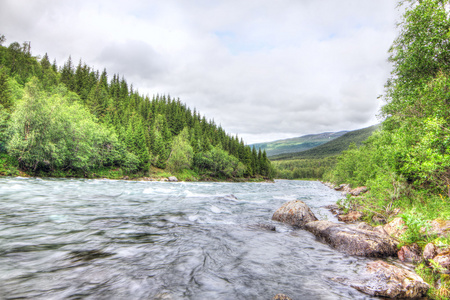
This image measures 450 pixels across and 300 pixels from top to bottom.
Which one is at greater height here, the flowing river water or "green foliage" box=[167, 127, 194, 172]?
"green foliage" box=[167, 127, 194, 172]

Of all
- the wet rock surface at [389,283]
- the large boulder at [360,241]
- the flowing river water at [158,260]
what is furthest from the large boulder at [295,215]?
the wet rock surface at [389,283]

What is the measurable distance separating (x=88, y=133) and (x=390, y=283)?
54.1 m

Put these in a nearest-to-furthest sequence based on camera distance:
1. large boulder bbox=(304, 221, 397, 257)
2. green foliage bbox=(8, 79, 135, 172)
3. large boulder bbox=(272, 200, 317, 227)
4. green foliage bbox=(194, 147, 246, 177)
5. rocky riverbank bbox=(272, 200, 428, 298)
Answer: rocky riverbank bbox=(272, 200, 428, 298) → large boulder bbox=(304, 221, 397, 257) → large boulder bbox=(272, 200, 317, 227) → green foliage bbox=(8, 79, 135, 172) → green foliage bbox=(194, 147, 246, 177)

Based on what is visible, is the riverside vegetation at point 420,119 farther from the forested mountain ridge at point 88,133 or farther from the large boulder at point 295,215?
the forested mountain ridge at point 88,133

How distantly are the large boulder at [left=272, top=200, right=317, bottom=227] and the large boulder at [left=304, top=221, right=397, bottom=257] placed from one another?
8.81 ft

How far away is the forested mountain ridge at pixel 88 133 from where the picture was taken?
32500 mm

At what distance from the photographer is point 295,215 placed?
39.5 ft

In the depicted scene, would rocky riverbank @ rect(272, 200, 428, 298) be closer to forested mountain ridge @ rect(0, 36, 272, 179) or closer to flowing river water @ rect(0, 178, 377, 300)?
flowing river water @ rect(0, 178, 377, 300)

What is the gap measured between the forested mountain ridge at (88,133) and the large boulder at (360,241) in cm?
4025

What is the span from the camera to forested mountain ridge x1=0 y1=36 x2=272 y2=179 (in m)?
32.5

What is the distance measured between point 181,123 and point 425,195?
104180 millimetres

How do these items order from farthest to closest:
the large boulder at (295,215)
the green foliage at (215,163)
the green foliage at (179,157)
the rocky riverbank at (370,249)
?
the green foliage at (215,163), the green foliage at (179,157), the large boulder at (295,215), the rocky riverbank at (370,249)

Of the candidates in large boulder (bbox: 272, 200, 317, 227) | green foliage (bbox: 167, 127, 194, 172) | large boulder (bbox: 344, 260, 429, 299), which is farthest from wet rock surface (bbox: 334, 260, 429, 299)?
green foliage (bbox: 167, 127, 194, 172)

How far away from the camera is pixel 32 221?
937 cm
